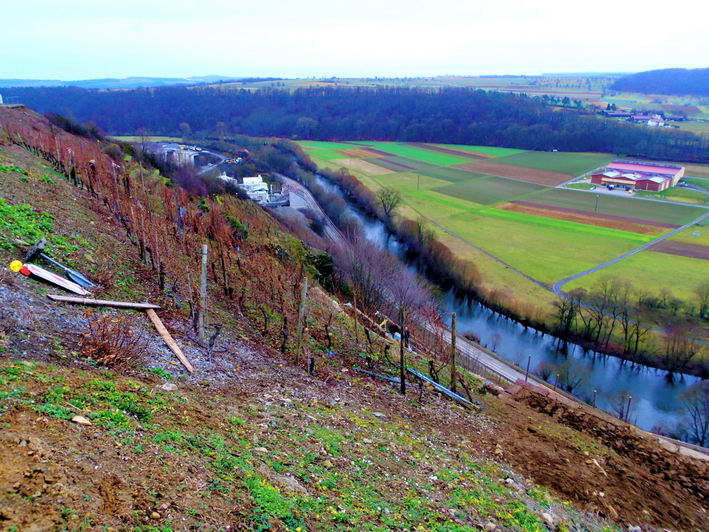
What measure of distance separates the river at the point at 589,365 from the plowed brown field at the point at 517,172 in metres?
45.2

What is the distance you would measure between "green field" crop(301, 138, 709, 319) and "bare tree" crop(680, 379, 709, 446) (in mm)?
9997

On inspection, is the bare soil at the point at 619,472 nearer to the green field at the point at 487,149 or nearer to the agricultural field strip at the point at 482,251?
the agricultural field strip at the point at 482,251

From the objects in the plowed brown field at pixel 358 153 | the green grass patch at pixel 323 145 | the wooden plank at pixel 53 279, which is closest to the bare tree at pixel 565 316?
the wooden plank at pixel 53 279

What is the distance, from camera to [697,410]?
25.3 meters

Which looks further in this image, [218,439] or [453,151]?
[453,151]

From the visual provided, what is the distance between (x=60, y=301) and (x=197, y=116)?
384ft

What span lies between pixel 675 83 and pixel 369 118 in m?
137

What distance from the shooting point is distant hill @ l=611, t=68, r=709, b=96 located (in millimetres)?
174625

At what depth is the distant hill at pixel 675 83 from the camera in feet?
573

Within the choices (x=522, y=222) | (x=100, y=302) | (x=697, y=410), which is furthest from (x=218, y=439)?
(x=522, y=222)

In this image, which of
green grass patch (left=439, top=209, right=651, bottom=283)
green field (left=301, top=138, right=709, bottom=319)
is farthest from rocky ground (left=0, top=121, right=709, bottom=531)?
green grass patch (left=439, top=209, right=651, bottom=283)

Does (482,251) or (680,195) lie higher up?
(680,195)

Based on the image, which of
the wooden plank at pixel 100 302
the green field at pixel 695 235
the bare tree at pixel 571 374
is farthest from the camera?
the green field at pixel 695 235

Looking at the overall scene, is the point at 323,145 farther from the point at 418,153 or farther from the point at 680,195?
the point at 680,195
